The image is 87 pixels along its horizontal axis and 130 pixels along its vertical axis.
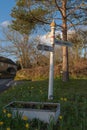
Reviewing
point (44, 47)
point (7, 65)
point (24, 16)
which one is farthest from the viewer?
point (7, 65)

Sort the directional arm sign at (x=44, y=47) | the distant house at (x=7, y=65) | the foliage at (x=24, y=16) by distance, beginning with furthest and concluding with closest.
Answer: the distant house at (x=7, y=65), the foliage at (x=24, y=16), the directional arm sign at (x=44, y=47)

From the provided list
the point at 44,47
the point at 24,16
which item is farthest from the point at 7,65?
the point at 44,47

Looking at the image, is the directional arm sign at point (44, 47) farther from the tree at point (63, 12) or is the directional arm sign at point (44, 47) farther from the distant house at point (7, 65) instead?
the distant house at point (7, 65)

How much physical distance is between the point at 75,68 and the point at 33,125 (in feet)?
50.4

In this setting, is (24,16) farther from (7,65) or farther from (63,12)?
(7,65)

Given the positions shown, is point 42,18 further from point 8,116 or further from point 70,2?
point 8,116

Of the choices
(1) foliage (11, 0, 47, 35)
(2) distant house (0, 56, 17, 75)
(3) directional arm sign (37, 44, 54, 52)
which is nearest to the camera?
(3) directional arm sign (37, 44, 54, 52)

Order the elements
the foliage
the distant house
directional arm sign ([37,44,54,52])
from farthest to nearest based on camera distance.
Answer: the distant house → the foliage → directional arm sign ([37,44,54,52])

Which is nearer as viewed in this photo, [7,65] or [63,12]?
[63,12]

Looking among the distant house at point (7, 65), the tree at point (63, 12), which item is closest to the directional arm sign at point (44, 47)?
the tree at point (63, 12)

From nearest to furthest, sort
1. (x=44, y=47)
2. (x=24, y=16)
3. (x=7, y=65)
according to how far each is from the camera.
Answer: (x=44, y=47) < (x=24, y=16) < (x=7, y=65)

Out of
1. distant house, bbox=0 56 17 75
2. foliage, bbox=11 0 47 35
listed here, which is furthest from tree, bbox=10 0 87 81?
distant house, bbox=0 56 17 75

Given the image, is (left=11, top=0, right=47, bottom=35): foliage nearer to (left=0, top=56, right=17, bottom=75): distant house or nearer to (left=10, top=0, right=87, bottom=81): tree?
(left=10, top=0, right=87, bottom=81): tree

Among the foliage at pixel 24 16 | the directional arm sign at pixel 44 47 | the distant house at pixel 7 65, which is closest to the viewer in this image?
the directional arm sign at pixel 44 47
